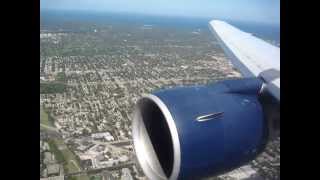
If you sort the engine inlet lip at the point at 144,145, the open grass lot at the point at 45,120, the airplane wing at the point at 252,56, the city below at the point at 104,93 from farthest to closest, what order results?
the open grass lot at the point at 45,120, the city below at the point at 104,93, the airplane wing at the point at 252,56, the engine inlet lip at the point at 144,145

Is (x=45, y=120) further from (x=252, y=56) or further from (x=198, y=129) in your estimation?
(x=198, y=129)

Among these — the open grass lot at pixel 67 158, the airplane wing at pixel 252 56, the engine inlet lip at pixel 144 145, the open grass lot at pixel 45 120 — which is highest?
the airplane wing at pixel 252 56

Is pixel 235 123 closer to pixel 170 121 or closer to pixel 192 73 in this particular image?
pixel 170 121

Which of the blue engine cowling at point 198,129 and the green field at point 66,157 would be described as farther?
the green field at point 66,157

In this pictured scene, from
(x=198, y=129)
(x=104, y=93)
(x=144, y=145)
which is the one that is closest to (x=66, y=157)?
(x=144, y=145)

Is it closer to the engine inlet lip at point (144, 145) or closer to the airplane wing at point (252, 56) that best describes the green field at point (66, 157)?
the airplane wing at point (252, 56)

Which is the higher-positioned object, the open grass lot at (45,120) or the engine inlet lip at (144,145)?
the engine inlet lip at (144,145)

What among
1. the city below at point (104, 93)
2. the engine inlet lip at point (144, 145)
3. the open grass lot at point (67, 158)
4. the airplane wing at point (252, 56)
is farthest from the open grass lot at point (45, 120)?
the engine inlet lip at point (144, 145)
